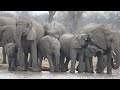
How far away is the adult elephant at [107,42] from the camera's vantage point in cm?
1209

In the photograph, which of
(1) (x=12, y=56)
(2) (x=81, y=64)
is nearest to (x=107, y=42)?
(2) (x=81, y=64)

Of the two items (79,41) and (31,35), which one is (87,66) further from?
(31,35)

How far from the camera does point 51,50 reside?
11.8m

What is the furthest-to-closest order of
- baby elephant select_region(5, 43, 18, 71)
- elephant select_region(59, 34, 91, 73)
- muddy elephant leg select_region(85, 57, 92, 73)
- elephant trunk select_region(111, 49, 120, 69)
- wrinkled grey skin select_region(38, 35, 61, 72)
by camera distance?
elephant trunk select_region(111, 49, 120, 69), muddy elephant leg select_region(85, 57, 92, 73), elephant select_region(59, 34, 91, 73), wrinkled grey skin select_region(38, 35, 61, 72), baby elephant select_region(5, 43, 18, 71)

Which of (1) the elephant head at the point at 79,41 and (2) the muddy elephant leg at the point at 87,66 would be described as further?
(2) the muddy elephant leg at the point at 87,66

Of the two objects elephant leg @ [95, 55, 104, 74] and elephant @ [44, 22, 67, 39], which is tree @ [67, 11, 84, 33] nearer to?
elephant @ [44, 22, 67, 39]

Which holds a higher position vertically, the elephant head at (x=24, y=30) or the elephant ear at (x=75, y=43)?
the elephant head at (x=24, y=30)

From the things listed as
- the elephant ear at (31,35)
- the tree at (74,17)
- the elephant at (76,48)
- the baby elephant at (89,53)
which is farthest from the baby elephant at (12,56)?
the tree at (74,17)

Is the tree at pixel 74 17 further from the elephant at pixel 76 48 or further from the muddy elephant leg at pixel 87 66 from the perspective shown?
the muddy elephant leg at pixel 87 66

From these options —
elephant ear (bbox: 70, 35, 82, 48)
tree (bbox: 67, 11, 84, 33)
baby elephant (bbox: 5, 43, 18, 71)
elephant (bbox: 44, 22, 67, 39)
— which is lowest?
baby elephant (bbox: 5, 43, 18, 71)

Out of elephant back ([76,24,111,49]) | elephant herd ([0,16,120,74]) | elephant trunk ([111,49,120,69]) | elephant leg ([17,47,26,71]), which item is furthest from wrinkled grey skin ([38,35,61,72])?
elephant trunk ([111,49,120,69])

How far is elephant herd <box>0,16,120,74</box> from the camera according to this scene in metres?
11.5
